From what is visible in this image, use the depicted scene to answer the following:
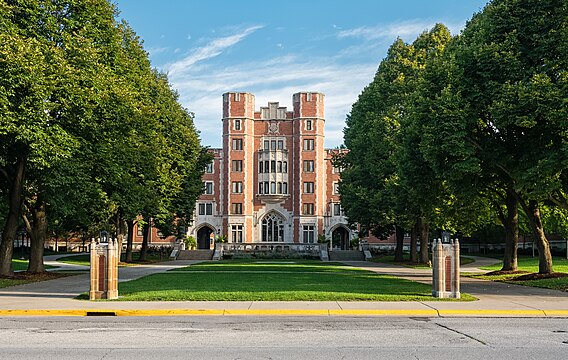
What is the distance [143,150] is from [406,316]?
89.3ft

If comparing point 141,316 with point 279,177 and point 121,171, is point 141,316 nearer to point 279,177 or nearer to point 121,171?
point 121,171

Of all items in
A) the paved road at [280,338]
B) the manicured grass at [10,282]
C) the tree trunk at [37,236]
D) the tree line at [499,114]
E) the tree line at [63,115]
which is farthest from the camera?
the tree trunk at [37,236]

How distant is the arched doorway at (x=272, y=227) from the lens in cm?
8544

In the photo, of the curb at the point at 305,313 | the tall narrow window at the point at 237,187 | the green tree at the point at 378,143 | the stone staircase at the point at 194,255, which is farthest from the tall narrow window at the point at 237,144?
the curb at the point at 305,313

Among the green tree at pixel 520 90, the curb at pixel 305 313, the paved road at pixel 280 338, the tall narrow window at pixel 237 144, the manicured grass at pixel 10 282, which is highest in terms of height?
the tall narrow window at pixel 237 144

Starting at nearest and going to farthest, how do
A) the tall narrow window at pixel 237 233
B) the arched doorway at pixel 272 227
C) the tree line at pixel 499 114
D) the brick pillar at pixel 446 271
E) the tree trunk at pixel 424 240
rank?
the brick pillar at pixel 446 271
the tree line at pixel 499 114
the tree trunk at pixel 424 240
the tall narrow window at pixel 237 233
the arched doorway at pixel 272 227

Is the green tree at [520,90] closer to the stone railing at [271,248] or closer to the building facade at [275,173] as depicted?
the stone railing at [271,248]

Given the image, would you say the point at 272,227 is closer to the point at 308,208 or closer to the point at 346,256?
the point at 308,208

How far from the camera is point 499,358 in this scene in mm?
9781

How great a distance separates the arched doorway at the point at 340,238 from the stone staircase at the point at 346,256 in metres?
18.6

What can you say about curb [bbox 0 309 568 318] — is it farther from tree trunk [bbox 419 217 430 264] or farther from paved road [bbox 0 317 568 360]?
tree trunk [bbox 419 217 430 264]

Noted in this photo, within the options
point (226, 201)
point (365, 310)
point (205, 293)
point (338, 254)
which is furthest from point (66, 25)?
point (226, 201)

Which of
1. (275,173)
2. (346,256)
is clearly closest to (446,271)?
(346,256)

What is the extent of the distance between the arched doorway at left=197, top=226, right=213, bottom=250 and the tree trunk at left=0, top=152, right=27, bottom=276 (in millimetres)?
60321
